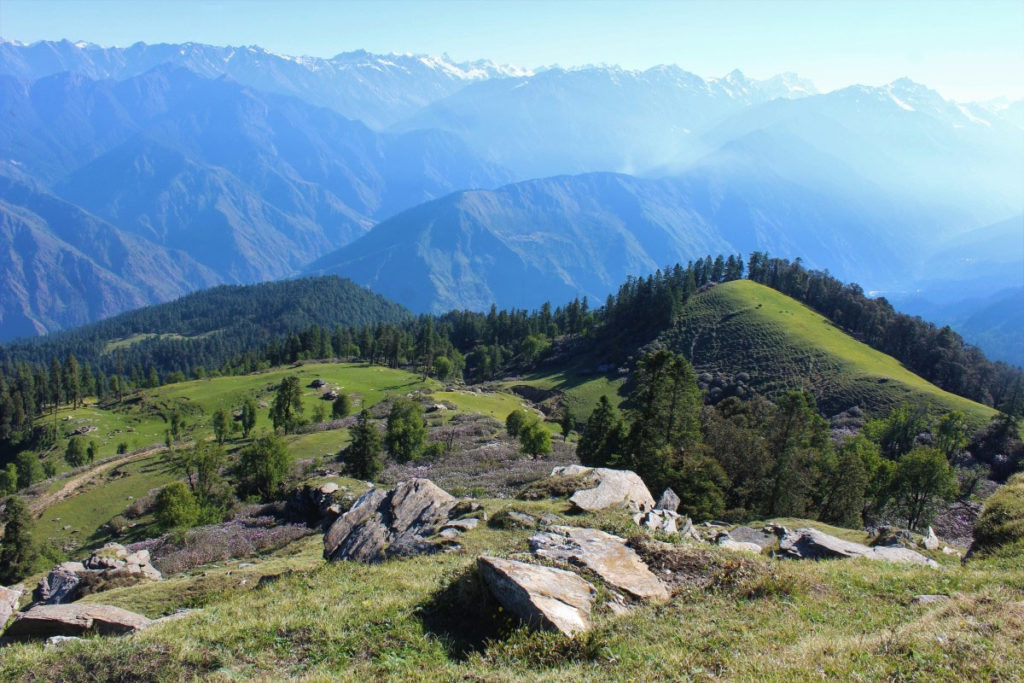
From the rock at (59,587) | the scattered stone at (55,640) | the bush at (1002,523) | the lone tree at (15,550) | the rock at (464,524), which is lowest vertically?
the lone tree at (15,550)

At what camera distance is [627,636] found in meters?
13.3

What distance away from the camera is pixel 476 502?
2838 centimetres

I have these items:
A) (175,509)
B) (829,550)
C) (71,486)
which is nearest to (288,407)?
(71,486)

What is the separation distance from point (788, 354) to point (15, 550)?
135832mm

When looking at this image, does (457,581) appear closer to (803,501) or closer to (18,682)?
(18,682)

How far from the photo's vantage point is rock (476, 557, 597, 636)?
13734 mm

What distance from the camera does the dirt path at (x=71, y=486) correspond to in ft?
243

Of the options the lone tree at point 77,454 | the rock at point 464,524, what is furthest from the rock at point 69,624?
the lone tree at point 77,454

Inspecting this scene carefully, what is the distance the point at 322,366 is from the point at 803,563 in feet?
511

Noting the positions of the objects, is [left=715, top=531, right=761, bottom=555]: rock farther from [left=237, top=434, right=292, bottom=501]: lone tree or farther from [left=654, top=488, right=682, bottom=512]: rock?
[left=237, top=434, right=292, bottom=501]: lone tree

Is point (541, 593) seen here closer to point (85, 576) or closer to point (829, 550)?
point (829, 550)

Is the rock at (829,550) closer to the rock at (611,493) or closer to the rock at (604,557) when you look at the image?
the rock at (611,493)

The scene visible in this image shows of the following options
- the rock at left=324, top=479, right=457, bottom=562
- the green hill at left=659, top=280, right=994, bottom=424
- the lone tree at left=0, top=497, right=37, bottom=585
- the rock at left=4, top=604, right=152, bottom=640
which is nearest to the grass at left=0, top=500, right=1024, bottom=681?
the rock at left=4, top=604, right=152, bottom=640

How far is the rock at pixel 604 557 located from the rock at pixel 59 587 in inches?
1134
